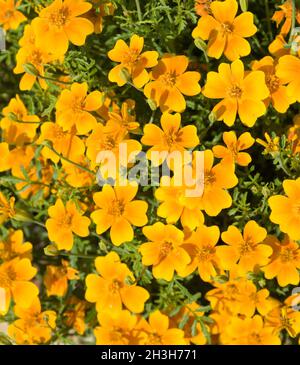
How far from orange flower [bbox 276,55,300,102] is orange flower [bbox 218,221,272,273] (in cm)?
39

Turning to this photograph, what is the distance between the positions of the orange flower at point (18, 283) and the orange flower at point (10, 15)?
2.61ft

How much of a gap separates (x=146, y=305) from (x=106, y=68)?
32.6 inches

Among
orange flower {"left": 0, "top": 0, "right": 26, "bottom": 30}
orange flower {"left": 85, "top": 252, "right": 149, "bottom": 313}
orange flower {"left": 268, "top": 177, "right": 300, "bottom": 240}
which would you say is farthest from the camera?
orange flower {"left": 0, "top": 0, "right": 26, "bottom": 30}

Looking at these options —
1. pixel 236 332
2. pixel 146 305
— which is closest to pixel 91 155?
pixel 146 305

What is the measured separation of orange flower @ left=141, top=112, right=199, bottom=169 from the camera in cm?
150

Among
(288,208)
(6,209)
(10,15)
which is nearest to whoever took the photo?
(288,208)

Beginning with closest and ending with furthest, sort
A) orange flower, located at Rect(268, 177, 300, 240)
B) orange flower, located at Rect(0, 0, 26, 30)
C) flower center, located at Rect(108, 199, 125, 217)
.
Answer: orange flower, located at Rect(268, 177, 300, 240) < flower center, located at Rect(108, 199, 125, 217) < orange flower, located at Rect(0, 0, 26, 30)

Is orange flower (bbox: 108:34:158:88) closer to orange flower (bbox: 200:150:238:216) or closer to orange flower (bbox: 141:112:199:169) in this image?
orange flower (bbox: 141:112:199:169)

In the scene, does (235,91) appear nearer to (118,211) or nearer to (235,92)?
(235,92)

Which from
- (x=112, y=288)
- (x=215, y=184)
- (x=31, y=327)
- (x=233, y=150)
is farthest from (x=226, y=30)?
(x=31, y=327)

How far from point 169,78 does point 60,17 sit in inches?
14.0

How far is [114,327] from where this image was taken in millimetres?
1762

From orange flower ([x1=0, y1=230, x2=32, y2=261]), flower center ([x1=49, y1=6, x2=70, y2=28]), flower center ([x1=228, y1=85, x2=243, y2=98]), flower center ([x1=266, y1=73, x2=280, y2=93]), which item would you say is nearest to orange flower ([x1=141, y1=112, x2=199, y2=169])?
flower center ([x1=228, y1=85, x2=243, y2=98])

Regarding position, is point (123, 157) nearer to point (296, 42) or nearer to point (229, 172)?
point (229, 172)
